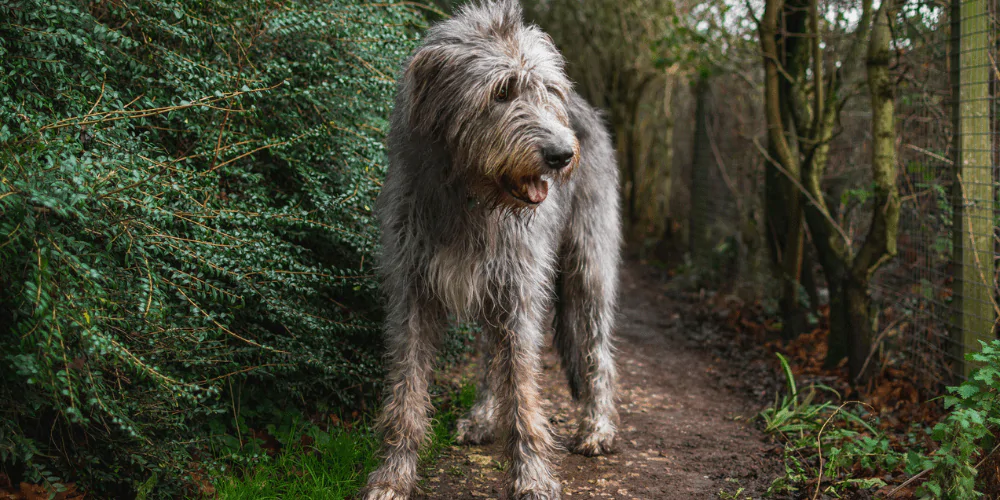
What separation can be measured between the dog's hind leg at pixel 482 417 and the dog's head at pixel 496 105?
133 centimetres

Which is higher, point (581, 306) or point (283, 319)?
point (283, 319)

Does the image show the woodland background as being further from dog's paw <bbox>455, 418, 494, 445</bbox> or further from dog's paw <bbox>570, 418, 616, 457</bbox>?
dog's paw <bbox>570, 418, 616, 457</bbox>

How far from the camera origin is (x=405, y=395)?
11.1 feet

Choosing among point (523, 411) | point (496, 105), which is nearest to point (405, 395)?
point (523, 411)

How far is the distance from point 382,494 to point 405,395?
44 cm

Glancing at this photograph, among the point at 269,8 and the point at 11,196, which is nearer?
the point at 11,196

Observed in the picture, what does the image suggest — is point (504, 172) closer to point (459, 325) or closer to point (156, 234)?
point (156, 234)

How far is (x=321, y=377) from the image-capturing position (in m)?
3.81

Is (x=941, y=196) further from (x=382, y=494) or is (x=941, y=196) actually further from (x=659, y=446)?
(x=382, y=494)

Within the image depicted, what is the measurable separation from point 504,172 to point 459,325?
5.62ft

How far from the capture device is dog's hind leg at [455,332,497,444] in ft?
13.6

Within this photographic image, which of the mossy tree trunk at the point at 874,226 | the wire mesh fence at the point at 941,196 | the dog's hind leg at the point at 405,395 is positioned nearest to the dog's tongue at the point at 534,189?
the dog's hind leg at the point at 405,395

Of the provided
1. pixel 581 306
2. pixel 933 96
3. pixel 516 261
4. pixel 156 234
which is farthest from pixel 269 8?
pixel 933 96

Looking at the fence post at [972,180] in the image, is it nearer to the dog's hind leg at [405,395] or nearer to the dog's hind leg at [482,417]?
the dog's hind leg at [482,417]
